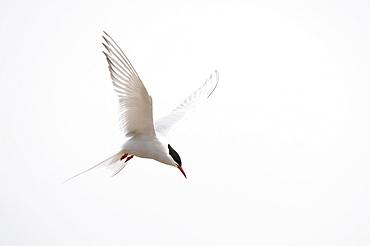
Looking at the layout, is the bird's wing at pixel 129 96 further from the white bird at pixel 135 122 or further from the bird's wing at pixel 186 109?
the bird's wing at pixel 186 109

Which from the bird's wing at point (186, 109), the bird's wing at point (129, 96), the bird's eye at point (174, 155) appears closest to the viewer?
the bird's wing at point (129, 96)

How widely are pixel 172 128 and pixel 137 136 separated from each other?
2.70 ft

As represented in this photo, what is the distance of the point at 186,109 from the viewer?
6.57 meters

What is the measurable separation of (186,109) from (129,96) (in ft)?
6.04

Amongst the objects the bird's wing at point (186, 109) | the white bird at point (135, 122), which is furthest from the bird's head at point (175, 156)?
the bird's wing at point (186, 109)

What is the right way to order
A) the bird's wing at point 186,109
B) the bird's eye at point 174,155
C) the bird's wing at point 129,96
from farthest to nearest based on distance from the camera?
the bird's wing at point 186,109 < the bird's eye at point 174,155 < the bird's wing at point 129,96

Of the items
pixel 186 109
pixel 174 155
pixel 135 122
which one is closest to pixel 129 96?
pixel 135 122

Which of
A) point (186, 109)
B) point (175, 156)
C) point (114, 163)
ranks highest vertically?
point (186, 109)

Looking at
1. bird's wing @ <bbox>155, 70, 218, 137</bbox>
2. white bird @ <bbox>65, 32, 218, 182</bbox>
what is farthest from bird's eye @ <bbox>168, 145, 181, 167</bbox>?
bird's wing @ <bbox>155, 70, 218, 137</bbox>

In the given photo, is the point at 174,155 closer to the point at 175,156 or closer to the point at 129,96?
the point at 175,156

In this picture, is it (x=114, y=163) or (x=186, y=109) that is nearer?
(x=114, y=163)

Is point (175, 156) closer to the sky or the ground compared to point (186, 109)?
closer to the ground

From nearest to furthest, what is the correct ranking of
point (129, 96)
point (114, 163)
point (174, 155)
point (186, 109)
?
point (129, 96) → point (174, 155) → point (114, 163) → point (186, 109)

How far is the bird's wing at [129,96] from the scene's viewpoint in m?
4.42
